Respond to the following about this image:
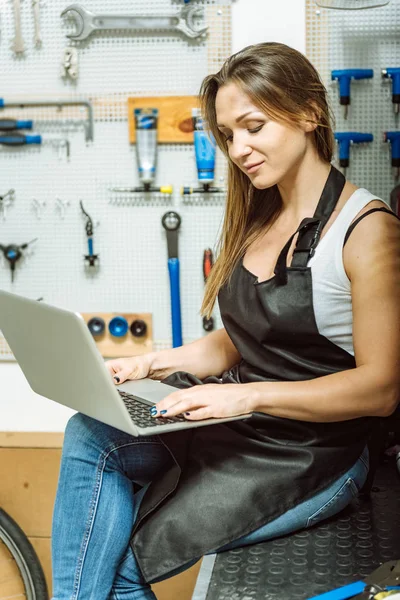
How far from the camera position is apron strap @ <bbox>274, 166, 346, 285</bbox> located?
133cm

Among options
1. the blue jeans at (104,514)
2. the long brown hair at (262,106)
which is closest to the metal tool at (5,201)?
the long brown hair at (262,106)

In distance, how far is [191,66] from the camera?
7.76ft

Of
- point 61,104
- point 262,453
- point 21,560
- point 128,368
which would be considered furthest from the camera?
point 61,104

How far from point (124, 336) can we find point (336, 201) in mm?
1279

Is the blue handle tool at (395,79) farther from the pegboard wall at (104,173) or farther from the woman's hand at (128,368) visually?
the woman's hand at (128,368)

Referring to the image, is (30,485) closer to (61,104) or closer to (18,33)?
(61,104)

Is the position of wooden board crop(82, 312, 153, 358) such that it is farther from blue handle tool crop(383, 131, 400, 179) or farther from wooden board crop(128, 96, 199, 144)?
blue handle tool crop(383, 131, 400, 179)

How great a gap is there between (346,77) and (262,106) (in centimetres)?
101

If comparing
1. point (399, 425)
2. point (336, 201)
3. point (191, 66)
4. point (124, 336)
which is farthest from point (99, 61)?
point (399, 425)

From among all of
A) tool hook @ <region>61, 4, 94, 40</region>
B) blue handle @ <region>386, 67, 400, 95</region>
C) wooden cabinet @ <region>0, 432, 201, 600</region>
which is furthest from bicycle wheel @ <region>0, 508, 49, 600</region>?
blue handle @ <region>386, 67, 400, 95</region>

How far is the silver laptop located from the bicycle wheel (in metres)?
0.96

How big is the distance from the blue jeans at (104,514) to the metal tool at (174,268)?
103cm

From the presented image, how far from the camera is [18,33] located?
2414 millimetres

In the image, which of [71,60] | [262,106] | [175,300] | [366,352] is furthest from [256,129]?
[71,60]
